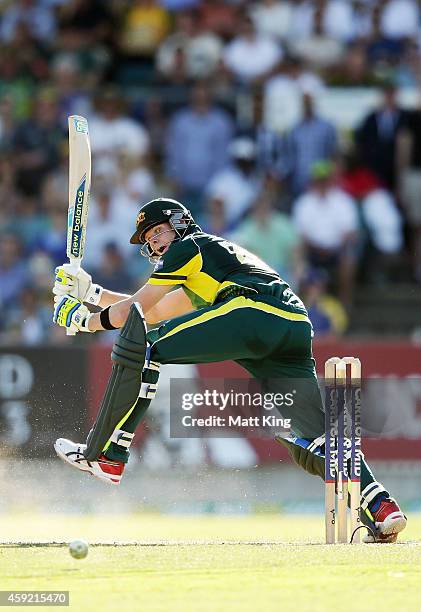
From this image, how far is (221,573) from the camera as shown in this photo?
642cm

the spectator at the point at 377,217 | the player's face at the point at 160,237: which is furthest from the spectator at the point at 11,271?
the player's face at the point at 160,237

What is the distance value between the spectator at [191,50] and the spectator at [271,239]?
2.27 metres

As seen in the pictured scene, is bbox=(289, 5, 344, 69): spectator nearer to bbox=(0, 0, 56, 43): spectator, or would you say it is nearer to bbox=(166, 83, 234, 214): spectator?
bbox=(166, 83, 234, 214): spectator

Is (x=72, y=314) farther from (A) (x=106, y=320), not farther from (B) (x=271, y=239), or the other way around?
(B) (x=271, y=239)

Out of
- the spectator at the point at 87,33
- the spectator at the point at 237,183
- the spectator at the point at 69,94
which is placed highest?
the spectator at the point at 87,33

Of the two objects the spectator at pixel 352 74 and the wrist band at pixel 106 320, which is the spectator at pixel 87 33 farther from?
the wrist band at pixel 106 320

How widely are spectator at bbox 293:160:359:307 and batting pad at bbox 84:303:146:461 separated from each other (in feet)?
22.3

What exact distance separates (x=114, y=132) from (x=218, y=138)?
1134mm

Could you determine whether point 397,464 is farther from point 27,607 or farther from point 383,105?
point 27,607

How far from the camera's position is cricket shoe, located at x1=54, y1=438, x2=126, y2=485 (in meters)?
7.54

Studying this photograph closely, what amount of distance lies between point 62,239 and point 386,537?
23.4 feet

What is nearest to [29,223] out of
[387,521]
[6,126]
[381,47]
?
[6,126]

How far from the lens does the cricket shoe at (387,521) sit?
25.0 ft

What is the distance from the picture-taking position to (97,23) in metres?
16.1
